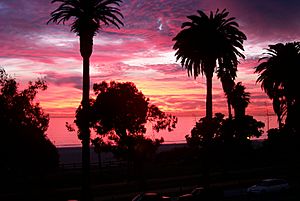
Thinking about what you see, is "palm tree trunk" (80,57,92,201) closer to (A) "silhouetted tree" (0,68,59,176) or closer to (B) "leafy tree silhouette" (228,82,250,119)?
(A) "silhouetted tree" (0,68,59,176)

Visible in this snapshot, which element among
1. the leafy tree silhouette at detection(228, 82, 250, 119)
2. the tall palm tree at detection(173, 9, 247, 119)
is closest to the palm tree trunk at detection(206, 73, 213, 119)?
the tall palm tree at detection(173, 9, 247, 119)

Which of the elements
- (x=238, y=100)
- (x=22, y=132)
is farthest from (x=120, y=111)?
(x=238, y=100)

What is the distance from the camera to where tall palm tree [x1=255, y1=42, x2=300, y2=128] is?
219 ft

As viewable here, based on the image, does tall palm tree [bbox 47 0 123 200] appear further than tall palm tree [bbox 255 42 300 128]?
No

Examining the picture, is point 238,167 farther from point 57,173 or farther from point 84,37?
point 84,37

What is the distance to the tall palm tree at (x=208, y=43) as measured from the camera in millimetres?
47156

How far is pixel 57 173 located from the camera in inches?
2574

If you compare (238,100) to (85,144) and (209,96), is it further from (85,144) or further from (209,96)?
(85,144)

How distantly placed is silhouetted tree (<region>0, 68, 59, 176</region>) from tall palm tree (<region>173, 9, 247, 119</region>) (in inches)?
714

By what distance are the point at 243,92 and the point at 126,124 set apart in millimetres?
63081

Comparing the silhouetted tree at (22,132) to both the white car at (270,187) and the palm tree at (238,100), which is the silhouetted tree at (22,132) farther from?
the palm tree at (238,100)

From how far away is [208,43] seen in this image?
1844 inches

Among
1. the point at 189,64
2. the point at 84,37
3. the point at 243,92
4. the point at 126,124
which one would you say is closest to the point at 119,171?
the point at 126,124

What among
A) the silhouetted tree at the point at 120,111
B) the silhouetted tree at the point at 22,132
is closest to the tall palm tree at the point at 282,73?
the silhouetted tree at the point at 120,111
